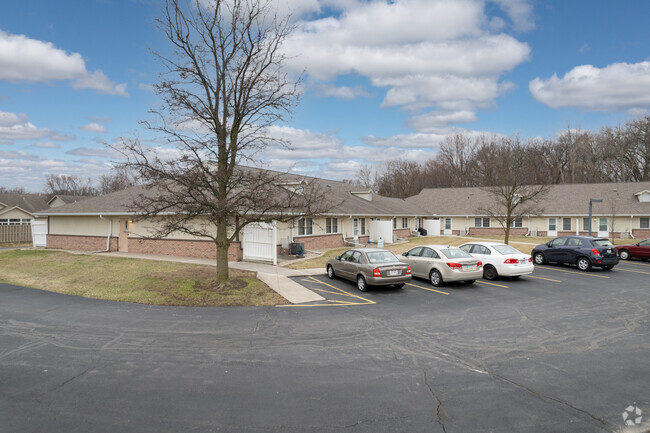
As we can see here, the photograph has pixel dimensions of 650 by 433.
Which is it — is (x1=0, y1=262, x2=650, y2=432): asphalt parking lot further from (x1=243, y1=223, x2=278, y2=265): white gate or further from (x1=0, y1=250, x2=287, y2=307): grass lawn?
(x1=243, y1=223, x2=278, y2=265): white gate

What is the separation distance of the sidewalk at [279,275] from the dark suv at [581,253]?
12.2 m

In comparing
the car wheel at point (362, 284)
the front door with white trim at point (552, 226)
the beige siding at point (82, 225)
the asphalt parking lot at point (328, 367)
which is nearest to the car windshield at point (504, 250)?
the asphalt parking lot at point (328, 367)

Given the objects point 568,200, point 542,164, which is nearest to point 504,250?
point 568,200

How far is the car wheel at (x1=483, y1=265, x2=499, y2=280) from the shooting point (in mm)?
A: 15625

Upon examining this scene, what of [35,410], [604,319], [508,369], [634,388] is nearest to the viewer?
[35,410]

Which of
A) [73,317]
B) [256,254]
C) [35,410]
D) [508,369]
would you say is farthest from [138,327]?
[256,254]

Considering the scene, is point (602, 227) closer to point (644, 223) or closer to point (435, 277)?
point (644, 223)

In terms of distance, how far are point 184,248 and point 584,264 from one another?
70.3 ft

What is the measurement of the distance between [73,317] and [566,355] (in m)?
11.6

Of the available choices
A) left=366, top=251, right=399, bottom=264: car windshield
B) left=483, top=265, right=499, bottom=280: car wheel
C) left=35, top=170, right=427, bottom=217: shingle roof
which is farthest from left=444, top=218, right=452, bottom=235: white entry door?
left=366, top=251, right=399, bottom=264: car windshield

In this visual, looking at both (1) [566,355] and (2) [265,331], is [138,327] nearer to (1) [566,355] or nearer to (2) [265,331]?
(2) [265,331]

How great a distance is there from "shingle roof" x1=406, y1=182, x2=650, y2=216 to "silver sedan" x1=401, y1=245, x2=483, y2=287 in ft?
82.5

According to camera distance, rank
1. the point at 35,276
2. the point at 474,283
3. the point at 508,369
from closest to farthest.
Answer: the point at 508,369 < the point at 474,283 < the point at 35,276

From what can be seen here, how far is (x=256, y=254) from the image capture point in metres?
20.0
